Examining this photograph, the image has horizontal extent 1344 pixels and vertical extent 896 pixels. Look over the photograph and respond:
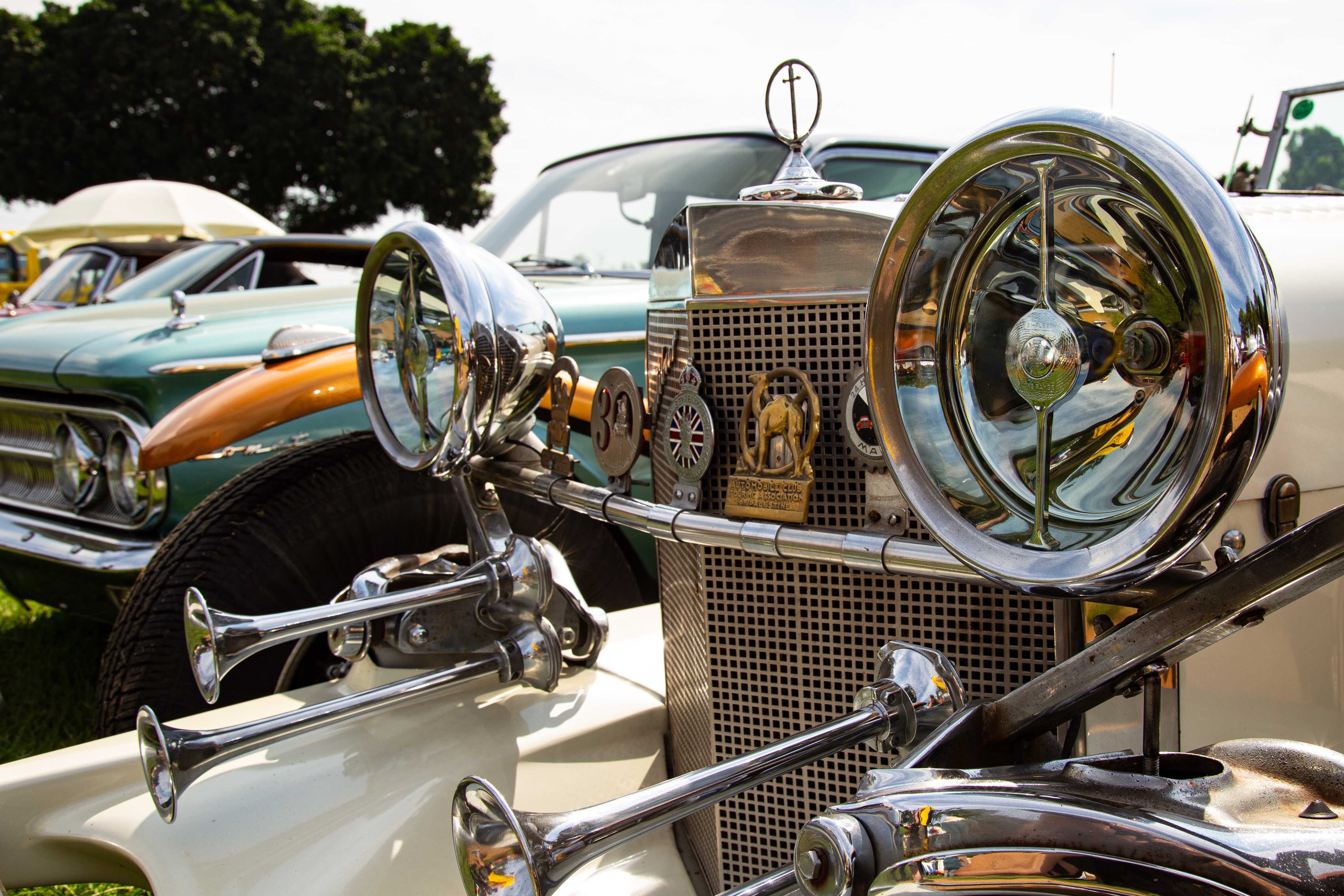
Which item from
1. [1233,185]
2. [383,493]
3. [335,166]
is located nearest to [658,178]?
[383,493]

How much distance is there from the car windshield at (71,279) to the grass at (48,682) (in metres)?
3.62

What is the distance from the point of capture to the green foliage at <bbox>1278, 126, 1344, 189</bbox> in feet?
8.38

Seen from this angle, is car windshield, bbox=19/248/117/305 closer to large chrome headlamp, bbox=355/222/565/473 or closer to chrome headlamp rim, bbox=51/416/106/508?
chrome headlamp rim, bbox=51/416/106/508

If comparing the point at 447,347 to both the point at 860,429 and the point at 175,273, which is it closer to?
the point at 860,429

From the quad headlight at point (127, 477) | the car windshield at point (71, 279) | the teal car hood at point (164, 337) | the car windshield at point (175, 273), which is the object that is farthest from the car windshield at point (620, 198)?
the car windshield at point (71, 279)

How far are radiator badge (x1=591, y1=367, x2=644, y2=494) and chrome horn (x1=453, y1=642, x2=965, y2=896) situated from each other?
472 mm

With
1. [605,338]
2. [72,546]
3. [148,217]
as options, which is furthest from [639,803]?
[148,217]

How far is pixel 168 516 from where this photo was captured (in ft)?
9.16

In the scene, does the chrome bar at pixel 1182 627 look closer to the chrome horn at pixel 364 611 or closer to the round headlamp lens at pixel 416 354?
the chrome horn at pixel 364 611

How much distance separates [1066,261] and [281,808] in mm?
1190

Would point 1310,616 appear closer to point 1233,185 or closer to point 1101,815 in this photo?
point 1101,815

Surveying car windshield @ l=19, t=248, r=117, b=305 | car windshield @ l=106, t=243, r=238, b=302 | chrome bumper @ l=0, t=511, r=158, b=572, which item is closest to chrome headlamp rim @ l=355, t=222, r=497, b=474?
chrome bumper @ l=0, t=511, r=158, b=572

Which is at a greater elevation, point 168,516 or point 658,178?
point 658,178

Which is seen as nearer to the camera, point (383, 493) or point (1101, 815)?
point (1101, 815)
